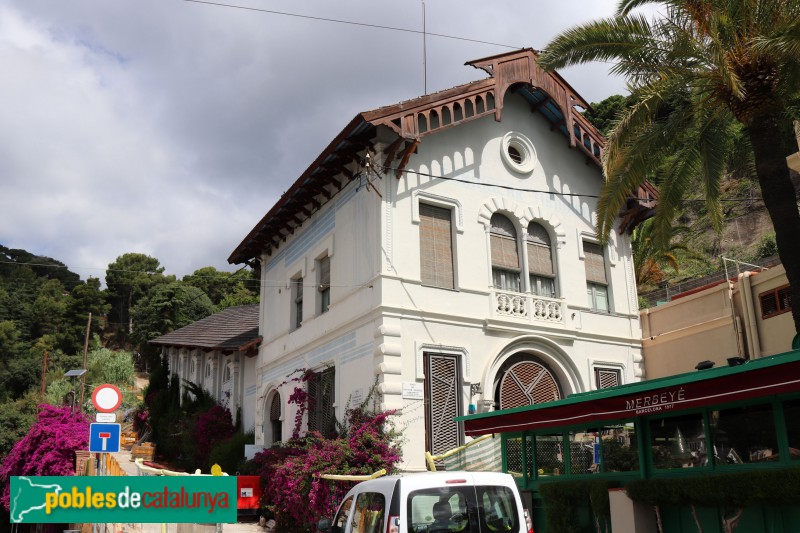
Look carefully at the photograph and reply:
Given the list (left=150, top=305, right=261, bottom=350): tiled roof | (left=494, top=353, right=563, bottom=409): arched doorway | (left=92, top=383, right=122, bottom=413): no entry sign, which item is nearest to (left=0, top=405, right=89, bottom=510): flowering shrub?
(left=150, top=305, right=261, bottom=350): tiled roof

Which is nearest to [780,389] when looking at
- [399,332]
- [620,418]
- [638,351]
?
[620,418]

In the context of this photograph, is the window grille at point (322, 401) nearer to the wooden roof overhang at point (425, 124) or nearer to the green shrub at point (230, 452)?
the wooden roof overhang at point (425, 124)

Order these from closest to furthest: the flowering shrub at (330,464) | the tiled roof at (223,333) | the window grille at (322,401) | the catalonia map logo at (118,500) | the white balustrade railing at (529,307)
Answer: the catalonia map logo at (118,500) < the flowering shrub at (330,464) < the white balustrade railing at (529,307) < the window grille at (322,401) < the tiled roof at (223,333)

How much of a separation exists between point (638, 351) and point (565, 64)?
10.3 metres

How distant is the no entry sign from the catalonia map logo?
14.5 ft

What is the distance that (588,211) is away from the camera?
21.7 meters

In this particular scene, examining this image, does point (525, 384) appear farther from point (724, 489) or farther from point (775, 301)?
point (724, 489)

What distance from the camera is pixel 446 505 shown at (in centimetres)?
831

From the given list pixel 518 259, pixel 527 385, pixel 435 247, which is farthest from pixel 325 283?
pixel 527 385

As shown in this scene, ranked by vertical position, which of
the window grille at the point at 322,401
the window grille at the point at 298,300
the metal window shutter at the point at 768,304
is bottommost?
the window grille at the point at 322,401

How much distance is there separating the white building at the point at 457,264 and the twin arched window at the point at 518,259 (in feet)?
0.13

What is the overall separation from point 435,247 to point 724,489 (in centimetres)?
1041

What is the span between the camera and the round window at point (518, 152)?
20438mm

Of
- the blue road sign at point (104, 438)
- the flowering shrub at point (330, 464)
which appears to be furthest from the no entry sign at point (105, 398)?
the flowering shrub at point (330, 464)
